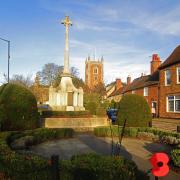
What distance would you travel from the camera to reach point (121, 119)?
17.2m

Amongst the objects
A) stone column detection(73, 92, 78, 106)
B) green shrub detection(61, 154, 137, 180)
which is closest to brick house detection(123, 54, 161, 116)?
stone column detection(73, 92, 78, 106)

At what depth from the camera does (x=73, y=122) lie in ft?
62.5

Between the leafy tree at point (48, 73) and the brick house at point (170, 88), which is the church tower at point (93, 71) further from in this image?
the brick house at point (170, 88)

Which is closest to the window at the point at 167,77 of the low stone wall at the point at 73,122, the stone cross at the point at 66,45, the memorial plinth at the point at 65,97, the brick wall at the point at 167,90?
the brick wall at the point at 167,90

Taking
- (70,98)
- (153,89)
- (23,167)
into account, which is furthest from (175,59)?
(23,167)

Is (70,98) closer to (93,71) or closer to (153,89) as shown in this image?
(153,89)

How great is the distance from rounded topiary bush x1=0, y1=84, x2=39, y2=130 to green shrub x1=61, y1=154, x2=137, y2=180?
319 inches

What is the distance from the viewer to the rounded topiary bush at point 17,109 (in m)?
13.0

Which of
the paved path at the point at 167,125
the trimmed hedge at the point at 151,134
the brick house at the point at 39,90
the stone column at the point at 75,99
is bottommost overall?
the paved path at the point at 167,125

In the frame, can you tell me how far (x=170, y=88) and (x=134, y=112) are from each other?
55.1 ft

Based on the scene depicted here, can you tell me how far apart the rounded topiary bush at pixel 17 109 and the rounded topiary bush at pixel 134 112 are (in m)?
6.23

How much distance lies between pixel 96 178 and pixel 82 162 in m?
0.70

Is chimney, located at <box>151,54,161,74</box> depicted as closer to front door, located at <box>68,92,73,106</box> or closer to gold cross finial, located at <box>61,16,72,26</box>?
gold cross finial, located at <box>61,16,72,26</box>

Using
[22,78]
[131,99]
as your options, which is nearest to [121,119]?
[131,99]
